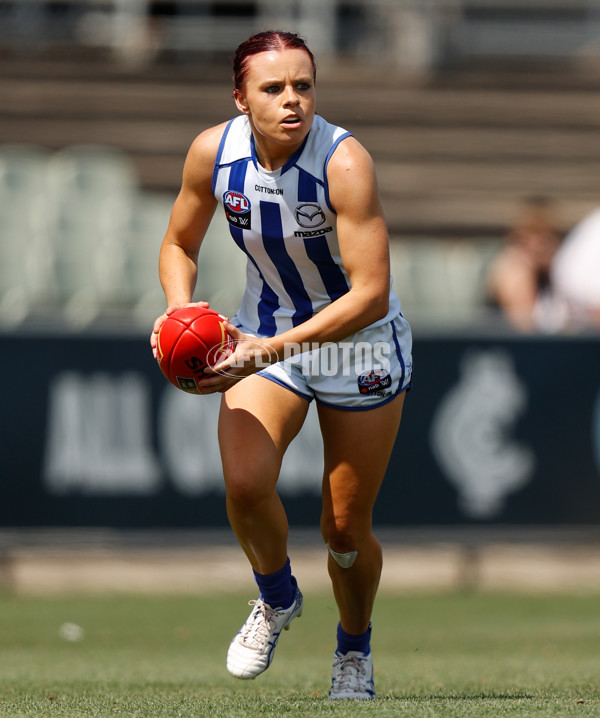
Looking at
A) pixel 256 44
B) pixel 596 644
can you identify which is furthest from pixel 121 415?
pixel 256 44

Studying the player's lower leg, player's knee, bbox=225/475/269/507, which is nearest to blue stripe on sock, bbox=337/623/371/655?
the player's lower leg

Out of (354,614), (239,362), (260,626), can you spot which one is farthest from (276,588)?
(239,362)

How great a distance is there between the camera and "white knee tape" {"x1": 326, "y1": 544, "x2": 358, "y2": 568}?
4.92 metres

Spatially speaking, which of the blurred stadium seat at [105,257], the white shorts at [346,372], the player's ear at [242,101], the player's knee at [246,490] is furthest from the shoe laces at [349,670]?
the blurred stadium seat at [105,257]

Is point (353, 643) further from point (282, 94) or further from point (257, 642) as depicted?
point (282, 94)

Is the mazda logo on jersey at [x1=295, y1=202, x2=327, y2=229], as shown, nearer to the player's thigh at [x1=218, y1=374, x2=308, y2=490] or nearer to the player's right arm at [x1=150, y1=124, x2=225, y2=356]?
the player's right arm at [x1=150, y1=124, x2=225, y2=356]

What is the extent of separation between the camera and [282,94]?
14.4ft

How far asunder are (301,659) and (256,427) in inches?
115

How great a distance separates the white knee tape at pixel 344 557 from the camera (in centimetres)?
492

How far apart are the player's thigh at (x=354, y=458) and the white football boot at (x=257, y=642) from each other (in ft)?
1.29

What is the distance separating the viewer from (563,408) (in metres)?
9.37

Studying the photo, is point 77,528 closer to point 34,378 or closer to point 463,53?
point 34,378

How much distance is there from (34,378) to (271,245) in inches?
184

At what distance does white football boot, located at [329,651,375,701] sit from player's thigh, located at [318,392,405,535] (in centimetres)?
58
